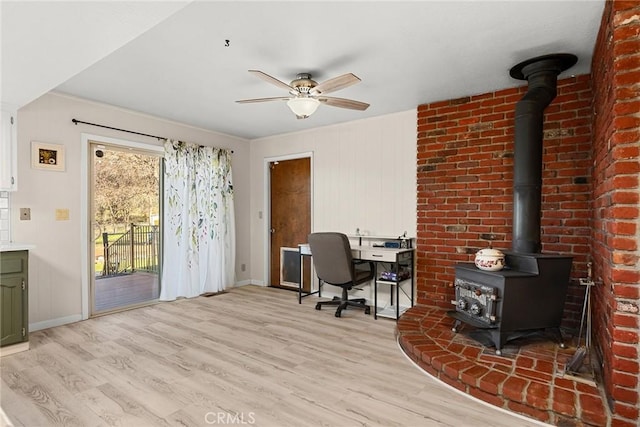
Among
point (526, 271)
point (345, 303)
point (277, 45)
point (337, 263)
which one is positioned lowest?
point (345, 303)

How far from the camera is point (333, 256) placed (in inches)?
148

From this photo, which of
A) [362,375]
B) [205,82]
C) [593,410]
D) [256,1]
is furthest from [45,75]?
[593,410]

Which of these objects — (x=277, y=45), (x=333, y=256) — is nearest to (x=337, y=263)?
(x=333, y=256)

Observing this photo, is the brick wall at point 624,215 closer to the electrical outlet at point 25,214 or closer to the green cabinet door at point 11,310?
the green cabinet door at point 11,310

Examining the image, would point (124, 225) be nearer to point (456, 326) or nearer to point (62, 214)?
point (62, 214)

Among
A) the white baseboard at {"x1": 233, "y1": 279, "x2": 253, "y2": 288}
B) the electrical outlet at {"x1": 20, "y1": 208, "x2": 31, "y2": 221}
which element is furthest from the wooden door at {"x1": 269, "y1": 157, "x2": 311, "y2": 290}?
the electrical outlet at {"x1": 20, "y1": 208, "x2": 31, "y2": 221}

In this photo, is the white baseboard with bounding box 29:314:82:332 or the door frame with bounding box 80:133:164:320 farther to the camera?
Result: the door frame with bounding box 80:133:164:320

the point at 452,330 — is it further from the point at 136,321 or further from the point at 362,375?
the point at 136,321

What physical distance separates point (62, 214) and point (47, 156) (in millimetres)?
610

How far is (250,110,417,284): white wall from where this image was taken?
4059 millimetres

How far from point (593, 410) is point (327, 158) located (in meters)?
3.74

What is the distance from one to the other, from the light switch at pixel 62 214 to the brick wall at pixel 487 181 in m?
3.88

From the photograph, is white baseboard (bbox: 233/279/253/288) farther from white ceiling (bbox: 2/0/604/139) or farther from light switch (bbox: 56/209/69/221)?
white ceiling (bbox: 2/0/604/139)

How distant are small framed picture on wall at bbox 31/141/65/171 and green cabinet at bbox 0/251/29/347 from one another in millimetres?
1012
